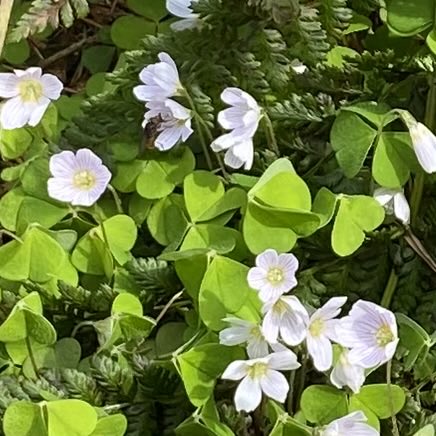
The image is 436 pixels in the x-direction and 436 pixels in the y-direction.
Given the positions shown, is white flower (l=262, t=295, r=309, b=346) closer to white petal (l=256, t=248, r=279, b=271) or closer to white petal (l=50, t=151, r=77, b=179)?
white petal (l=256, t=248, r=279, b=271)

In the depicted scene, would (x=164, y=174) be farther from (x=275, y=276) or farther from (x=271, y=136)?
(x=275, y=276)

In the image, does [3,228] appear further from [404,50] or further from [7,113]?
[404,50]

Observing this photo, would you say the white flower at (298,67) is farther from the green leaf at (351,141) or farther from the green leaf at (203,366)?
the green leaf at (203,366)

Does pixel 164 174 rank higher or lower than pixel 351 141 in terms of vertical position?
lower

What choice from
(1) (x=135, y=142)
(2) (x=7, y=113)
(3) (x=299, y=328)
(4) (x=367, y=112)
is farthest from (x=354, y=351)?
(2) (x=7, y=113)

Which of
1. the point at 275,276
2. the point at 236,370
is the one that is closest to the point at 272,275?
the point at 275,276

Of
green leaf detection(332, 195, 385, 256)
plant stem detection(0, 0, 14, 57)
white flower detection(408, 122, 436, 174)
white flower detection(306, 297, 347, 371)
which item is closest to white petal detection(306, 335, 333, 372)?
white flower detection(306, 297, 347, 371)

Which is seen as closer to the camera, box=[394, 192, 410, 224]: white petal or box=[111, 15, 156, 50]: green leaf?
box=[394, 192, 410, 224]: white petal
